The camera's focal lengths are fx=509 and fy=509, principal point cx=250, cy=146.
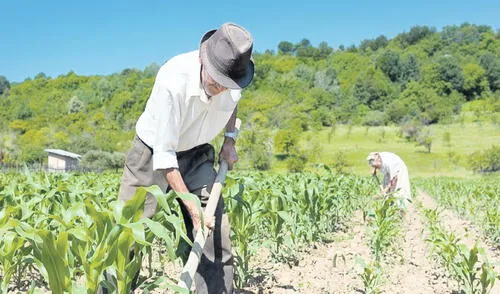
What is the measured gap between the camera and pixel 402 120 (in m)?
66.4

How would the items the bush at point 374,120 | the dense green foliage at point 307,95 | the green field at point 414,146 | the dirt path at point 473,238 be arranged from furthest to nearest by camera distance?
the bush at point 374,120
the dense green foliage at point 307,95
the green field at point 414,146
the dirt path at point 473,238

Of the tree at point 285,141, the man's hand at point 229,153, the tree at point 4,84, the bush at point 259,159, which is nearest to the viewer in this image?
the man's hand at point 229,153

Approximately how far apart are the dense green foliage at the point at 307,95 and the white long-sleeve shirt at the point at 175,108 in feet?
165

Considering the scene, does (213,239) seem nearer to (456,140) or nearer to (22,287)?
(22,287)

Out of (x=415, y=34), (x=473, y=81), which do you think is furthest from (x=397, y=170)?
(x=415, y=34)

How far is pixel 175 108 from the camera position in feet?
8.60

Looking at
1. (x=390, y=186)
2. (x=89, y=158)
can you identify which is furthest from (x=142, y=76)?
(x=390, y=186)

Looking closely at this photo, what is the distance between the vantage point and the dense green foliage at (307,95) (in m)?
66.9

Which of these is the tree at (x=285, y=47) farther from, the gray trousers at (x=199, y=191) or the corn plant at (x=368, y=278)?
the gray trousers at (x=199, y=191)

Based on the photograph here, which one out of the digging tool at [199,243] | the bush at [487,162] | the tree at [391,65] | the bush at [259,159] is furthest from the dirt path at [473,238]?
the tree at [391,65]

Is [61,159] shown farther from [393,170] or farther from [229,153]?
[229,153]

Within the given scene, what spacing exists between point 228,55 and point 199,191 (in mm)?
915

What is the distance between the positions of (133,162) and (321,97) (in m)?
78.2

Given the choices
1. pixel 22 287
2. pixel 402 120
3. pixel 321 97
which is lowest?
pixel 22 287
